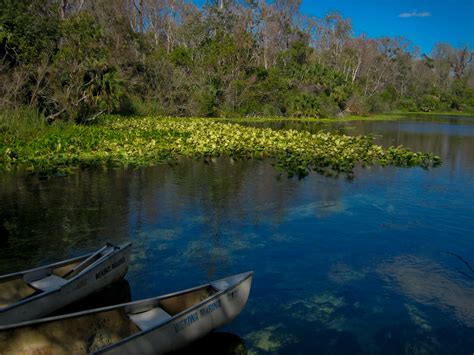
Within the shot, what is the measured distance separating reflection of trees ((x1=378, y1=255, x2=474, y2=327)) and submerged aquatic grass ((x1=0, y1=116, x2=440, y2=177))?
789 centimetres

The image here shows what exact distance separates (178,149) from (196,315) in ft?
48.1

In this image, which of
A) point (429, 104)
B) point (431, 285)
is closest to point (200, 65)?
point (431, 285)

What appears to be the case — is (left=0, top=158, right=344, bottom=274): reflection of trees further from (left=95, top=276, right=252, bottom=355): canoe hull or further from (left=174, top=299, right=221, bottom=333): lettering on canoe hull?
(left=174, top=299, right=221, bottom=333): lettering on canoe hull

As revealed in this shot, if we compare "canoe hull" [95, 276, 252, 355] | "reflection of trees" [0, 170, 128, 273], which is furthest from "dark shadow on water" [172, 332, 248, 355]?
"reflection of trees" [0, 170, 128, 273]

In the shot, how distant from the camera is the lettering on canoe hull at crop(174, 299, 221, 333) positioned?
519 centimetres

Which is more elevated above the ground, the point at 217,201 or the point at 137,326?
the point at 217,201

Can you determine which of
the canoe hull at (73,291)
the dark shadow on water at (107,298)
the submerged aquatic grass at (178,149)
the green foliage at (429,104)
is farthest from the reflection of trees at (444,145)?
the green foliage at (429,104)

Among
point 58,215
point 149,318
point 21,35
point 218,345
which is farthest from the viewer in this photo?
point 21,35

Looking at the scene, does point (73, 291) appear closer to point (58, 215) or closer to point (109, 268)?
point (109, 268)

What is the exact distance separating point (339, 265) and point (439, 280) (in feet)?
5.66

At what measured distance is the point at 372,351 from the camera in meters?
5.92

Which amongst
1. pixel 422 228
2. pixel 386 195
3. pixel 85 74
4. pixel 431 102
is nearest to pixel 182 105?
pixel 85 74

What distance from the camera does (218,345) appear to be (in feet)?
19.6

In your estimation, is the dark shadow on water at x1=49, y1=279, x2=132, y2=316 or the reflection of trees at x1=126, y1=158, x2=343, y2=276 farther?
the reflection of trees at x1=126, y1=158, x2=343, y2=276
